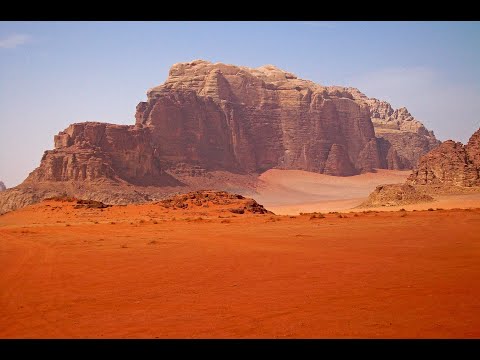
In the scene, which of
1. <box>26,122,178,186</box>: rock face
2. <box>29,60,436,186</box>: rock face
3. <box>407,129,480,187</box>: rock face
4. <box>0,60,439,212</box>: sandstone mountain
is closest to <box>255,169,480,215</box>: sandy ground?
<box>0,60,439,212</box>: sandstone mountain

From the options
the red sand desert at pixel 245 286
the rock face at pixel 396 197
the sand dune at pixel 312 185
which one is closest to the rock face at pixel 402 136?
the sand dune at pixel 312 185

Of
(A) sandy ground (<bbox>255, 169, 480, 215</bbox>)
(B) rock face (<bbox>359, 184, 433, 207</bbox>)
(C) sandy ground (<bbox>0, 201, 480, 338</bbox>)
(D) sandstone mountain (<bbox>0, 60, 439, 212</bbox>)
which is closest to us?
(C) sandy ground (<bbox>0, 201, 480, 338</bbox>)

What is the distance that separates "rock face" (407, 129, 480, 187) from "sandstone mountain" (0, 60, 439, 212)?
35246 millimetres

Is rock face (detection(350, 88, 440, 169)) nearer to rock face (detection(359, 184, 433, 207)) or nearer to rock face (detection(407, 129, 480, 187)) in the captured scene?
rock face (detection(407, 129, 480, 187))

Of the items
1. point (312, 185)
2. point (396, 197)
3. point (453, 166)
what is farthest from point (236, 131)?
point (396, 197)

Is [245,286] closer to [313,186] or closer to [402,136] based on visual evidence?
[313,186]

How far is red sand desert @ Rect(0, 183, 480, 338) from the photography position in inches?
284

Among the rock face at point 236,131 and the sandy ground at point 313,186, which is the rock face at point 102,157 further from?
the sandy ground at point 313,186

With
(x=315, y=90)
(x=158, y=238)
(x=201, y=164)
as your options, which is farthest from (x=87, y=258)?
(x=315, y=90)

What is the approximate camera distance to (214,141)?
106938 millimetres

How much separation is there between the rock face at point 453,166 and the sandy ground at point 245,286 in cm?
3676

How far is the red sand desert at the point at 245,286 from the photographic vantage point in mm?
7211
